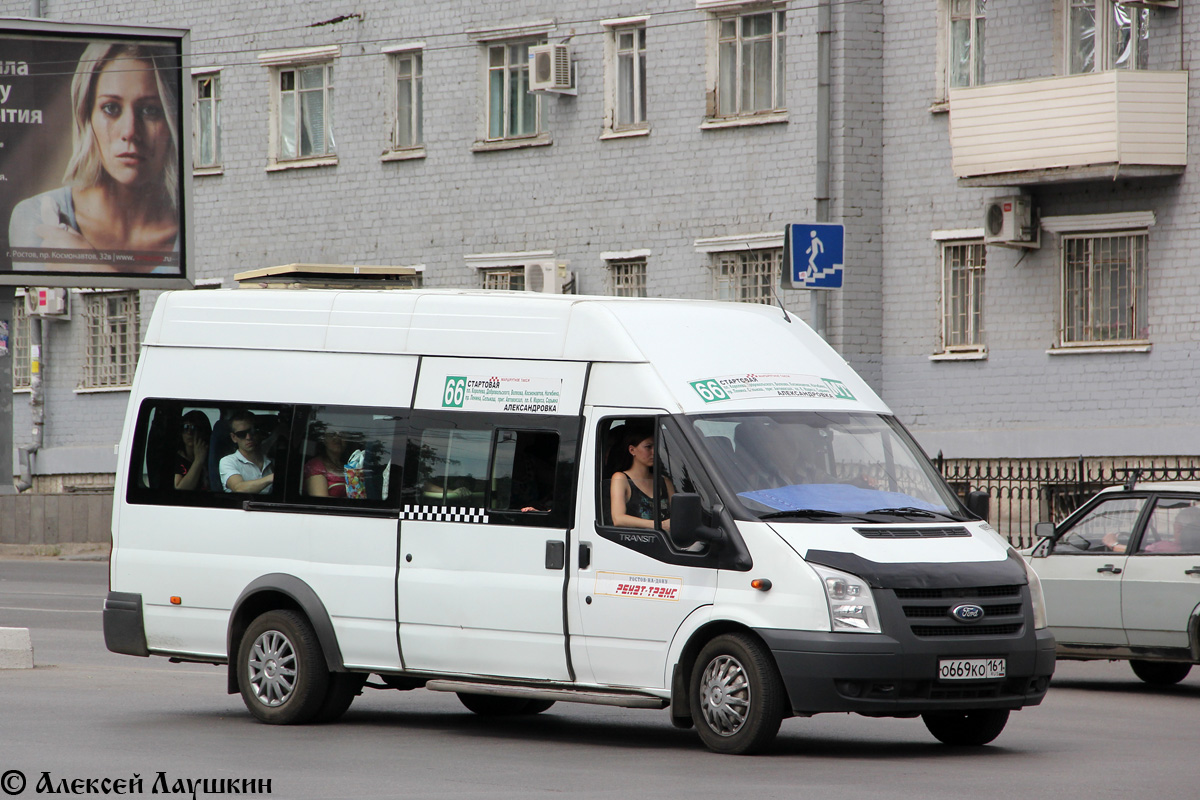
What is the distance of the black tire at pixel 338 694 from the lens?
11.8 m

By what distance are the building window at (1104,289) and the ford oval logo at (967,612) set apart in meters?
16.0

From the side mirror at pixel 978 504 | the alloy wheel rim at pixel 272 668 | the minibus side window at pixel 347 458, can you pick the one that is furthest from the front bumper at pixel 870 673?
the alloy wheel rim at pixel 272 668

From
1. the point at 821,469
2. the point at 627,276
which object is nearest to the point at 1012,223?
the point at 627,276

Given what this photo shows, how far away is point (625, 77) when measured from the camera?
3022cm

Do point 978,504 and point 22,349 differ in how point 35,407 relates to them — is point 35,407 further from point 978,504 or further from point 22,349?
point 978,504

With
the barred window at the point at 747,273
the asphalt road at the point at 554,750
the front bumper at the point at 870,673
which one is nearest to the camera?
the asphalt road at the point at 554,750

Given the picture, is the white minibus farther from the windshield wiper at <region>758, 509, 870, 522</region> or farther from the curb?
the curb

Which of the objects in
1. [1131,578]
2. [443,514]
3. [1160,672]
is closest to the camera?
[443,514]

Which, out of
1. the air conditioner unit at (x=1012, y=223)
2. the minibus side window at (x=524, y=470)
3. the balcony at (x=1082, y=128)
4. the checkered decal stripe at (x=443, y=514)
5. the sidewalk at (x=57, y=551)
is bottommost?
the sidewalk at (x=57, y=551)

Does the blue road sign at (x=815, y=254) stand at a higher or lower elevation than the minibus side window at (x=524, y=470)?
higher

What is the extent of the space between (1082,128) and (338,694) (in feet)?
51.3

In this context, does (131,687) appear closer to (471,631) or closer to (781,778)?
(471,631)

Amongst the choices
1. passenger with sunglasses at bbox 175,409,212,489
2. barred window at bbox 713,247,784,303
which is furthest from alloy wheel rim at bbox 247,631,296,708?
barred window at bbox 713,247,784,303

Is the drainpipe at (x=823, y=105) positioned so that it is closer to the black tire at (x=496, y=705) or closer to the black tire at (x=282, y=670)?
the black tire at (x=496, y=705)
